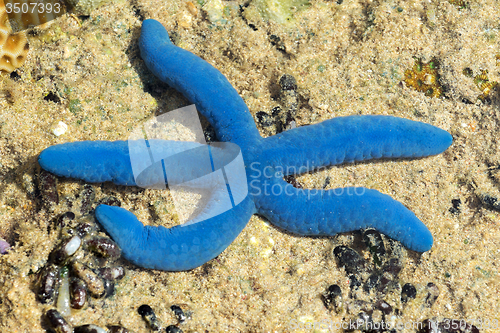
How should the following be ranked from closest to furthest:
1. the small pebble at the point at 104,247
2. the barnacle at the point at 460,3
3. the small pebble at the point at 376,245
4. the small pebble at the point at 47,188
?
1. the small pebble at the point at 104,247
2. the small pebble at the point at 47,188
3. the small pebble at the point at 376,245
4. the barnacle at the point at 460,3

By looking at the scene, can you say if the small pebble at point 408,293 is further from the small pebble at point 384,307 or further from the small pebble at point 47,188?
the small pebble at point 47,188

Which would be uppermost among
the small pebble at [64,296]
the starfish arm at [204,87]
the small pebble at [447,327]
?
the starfish arm at [204,87]

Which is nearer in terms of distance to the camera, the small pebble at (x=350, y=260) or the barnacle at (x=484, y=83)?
the small pebble at (x=350, y=260)

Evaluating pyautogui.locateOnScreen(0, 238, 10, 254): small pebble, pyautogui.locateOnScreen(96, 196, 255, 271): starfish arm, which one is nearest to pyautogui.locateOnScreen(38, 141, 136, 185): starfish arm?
pyautogui.locateOnScreen(96, 196, 255, 271): starfish arm

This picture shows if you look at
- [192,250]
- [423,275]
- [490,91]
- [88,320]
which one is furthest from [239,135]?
[490,91]

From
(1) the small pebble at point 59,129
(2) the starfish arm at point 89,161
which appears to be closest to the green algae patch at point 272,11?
(2) the starfish arm at point 89,161

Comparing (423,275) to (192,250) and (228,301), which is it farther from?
(192,250)
